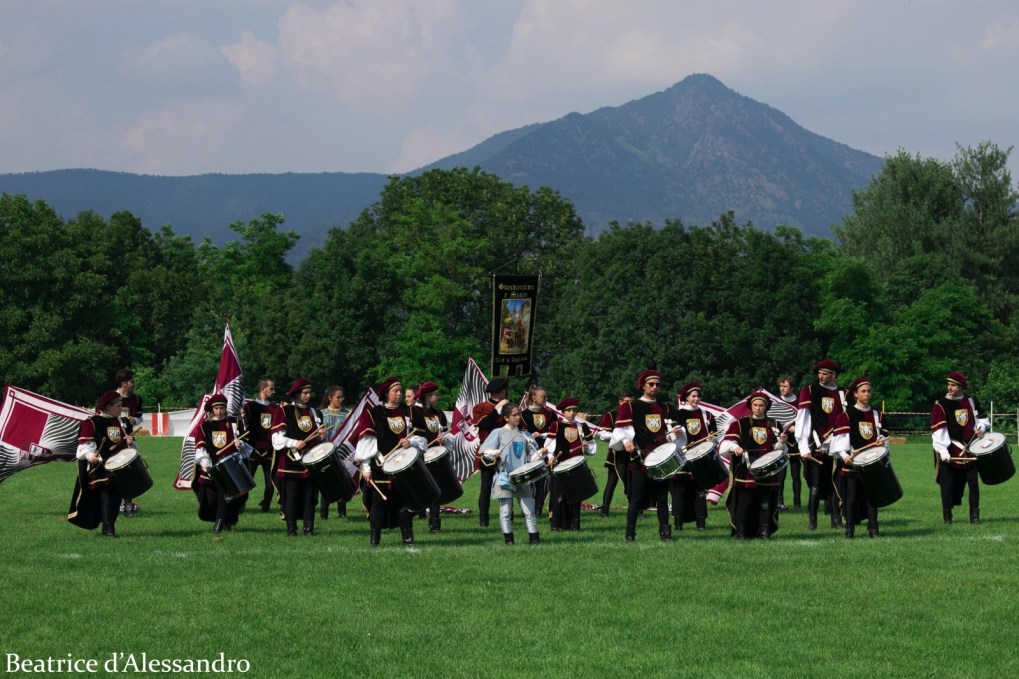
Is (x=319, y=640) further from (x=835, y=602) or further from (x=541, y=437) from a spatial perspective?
(x=541, y=437)

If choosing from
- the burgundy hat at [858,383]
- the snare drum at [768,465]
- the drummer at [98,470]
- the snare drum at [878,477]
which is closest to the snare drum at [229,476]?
the drummer at [98,470]

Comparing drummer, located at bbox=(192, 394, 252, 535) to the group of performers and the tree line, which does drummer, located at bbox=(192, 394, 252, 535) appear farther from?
the tree line

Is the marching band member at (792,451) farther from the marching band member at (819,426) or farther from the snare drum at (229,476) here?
the snare drum at (229,476)

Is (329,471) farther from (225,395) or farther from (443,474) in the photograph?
(225,395)

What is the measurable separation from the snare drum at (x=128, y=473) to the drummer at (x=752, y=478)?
23.0 ft

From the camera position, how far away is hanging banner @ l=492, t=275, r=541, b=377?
24766 millimetres

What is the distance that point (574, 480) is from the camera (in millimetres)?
15906

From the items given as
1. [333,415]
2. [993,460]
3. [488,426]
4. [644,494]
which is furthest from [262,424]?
[993,460]

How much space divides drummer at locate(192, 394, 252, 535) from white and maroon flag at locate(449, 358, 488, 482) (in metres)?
4.56

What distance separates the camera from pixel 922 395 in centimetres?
5750

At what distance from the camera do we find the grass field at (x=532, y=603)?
877 cm

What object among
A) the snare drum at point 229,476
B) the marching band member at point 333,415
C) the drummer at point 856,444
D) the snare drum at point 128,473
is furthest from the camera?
the marching band member at point 333,415

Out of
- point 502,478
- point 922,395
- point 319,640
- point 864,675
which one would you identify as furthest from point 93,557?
point 922,395

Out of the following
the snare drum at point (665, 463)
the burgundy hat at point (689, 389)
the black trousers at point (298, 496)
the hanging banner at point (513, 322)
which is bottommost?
the black trousers at point (298, 496)
